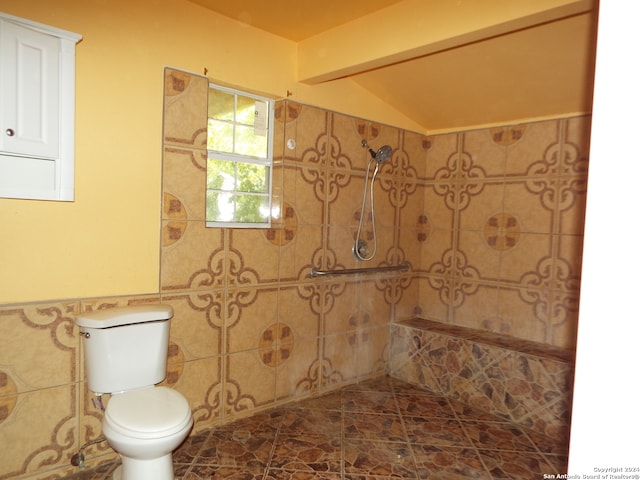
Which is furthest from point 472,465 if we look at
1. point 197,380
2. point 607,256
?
point 607,256

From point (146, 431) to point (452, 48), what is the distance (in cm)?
263

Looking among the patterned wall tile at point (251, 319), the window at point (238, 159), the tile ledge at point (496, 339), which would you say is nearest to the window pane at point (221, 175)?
the window at point (238, 159)

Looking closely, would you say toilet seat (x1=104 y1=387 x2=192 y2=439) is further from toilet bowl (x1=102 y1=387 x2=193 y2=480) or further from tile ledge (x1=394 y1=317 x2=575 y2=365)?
tile ledge (x1=394 y1=317 x2=575 y2=365)

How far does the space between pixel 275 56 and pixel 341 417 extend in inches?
94.3

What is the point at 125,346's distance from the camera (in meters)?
A: 1.98

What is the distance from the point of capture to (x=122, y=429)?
66.0 inches

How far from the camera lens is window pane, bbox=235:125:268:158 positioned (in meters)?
2.68

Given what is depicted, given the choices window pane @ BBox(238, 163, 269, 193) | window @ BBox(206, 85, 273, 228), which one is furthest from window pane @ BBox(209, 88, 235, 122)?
window pane @ BBox(238, 163, 269, 193)

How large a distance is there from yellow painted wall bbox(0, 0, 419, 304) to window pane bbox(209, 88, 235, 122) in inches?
5.8

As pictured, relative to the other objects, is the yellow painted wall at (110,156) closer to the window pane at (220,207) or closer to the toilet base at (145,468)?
the window pane at (220,207)

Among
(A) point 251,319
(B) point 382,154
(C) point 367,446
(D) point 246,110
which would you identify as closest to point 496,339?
(C) point 367,446

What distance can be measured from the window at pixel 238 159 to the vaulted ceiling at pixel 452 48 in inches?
16.3

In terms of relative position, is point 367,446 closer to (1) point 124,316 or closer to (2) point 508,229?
(1) point 124,316

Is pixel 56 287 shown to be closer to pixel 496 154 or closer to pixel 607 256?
pixel 607 256
